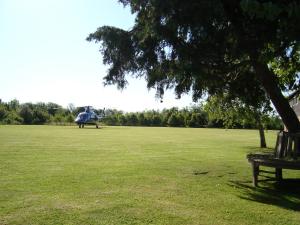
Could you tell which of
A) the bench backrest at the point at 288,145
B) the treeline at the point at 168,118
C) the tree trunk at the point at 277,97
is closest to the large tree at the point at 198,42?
the tree trunk at the point at 277,97

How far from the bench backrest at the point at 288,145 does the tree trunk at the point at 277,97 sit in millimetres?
620

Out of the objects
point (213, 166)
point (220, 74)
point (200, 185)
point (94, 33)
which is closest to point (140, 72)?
point (94, 33)

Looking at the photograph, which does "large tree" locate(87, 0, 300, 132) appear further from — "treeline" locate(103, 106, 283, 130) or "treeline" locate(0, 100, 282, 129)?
"treeline" locate(0, 100, 282, 129)

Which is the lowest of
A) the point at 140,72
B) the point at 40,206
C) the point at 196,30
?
the point at 40,206

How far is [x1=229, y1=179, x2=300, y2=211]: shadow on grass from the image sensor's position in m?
8.71

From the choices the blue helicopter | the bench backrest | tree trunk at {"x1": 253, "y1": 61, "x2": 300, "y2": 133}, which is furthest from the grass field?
the blue helicopter

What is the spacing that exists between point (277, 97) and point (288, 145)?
1.34m

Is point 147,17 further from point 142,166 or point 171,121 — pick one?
point 171,121

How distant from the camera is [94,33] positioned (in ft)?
35.0

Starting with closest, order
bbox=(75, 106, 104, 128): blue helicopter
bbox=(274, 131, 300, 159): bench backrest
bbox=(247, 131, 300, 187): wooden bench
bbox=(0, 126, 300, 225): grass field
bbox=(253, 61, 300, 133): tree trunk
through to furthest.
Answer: bbox=(0, 126, 300, 225): grass field
bbox=(247, 131, 300, 187): wooden bench
bbox=(274, 131, 300, 159): bench backrest
bbox=(253, 61, 300, 133): tree trunk
bbox=(75, 106, 104, 128): blue helicopter

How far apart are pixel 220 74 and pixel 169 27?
311cm

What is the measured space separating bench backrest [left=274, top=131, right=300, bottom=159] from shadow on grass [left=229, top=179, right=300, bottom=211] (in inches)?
35.1

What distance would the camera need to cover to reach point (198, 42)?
9.44 metres

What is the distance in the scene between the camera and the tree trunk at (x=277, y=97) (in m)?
10.5
